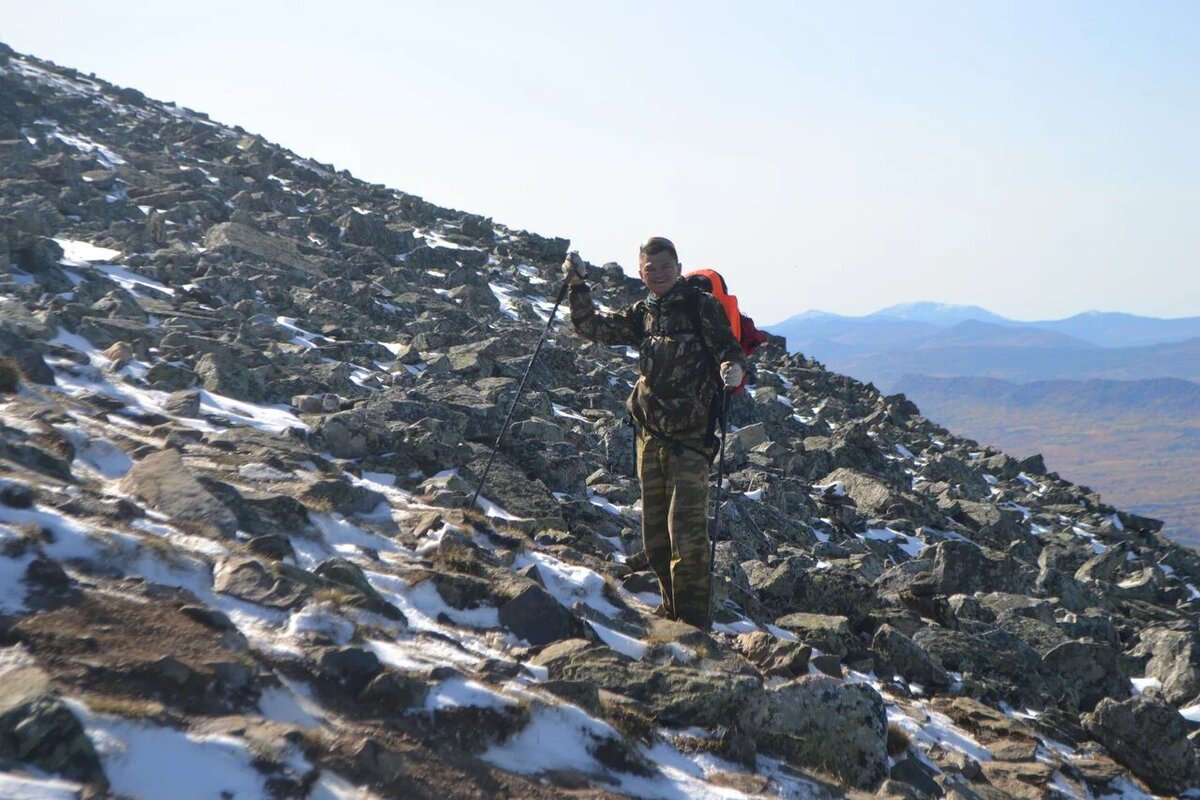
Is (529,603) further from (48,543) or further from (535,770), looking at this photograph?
(48,543)

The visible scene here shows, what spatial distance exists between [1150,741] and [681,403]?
5251mm

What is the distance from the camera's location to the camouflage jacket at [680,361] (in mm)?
8070

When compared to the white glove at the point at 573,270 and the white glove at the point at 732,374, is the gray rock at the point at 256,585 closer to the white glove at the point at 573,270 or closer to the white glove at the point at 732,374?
the white glove at the point at 732,374

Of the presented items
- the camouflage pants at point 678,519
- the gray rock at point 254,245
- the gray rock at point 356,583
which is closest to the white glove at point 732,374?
the camouflage pants at point 678,519

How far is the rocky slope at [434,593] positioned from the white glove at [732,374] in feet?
6.66

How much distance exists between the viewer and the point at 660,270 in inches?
323

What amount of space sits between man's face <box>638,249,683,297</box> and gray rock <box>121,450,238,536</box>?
3.72m

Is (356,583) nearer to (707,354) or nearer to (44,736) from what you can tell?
(44,736)

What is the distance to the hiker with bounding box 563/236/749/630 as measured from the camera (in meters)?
8.07

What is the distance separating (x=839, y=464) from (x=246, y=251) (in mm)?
14265

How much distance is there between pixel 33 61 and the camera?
1850 inches

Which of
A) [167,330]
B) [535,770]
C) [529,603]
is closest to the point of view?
[535,770]

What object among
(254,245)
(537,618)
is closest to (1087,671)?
(537,618)

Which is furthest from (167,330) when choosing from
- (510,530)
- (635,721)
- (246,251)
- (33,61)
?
(33,61)
